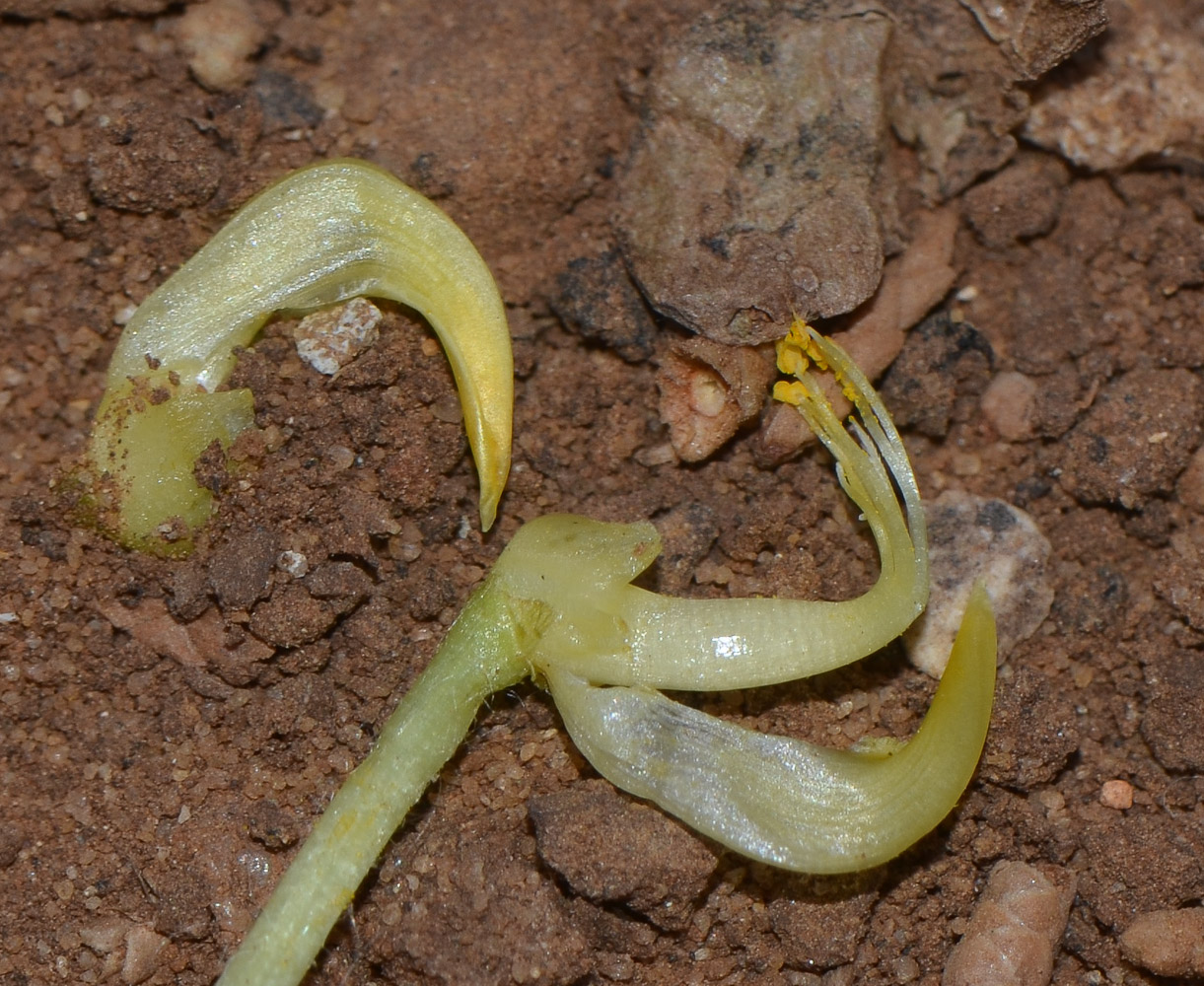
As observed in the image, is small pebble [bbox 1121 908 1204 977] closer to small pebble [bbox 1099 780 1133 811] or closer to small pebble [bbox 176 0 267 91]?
small pebble [bbox 1099 780 1133 811]

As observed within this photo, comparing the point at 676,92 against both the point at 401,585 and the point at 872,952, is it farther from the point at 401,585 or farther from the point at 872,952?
the point at 872,952

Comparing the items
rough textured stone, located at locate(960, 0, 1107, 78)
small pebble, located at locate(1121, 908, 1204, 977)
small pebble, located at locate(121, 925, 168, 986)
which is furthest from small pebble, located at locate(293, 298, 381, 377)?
small pebble, located at locate(1121, 908, 1204, 977)

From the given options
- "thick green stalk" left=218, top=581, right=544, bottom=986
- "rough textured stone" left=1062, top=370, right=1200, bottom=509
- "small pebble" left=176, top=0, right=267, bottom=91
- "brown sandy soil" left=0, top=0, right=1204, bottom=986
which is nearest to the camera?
"thick green stalk" left=218, top=581, right=544, bottom=986

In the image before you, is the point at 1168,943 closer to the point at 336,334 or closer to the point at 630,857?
the point at 630,857

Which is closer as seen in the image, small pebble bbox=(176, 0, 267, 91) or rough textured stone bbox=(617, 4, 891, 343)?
rough textured stone bbox=(617, 4, 891, 343)

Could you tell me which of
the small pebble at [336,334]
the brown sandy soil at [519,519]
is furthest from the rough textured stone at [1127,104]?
the small pebble at [336,334]

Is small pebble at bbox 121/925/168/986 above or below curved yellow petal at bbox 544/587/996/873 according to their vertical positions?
below

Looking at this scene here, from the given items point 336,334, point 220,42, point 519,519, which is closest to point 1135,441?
point 519,519

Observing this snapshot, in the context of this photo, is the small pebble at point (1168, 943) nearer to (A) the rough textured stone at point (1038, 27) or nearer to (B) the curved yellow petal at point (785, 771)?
(B) the curved yellow petal at point (785, 771)

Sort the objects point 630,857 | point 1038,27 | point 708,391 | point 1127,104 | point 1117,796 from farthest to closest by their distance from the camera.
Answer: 1. point 1127,104
2. point 1038,27
3. point 708,391
4. point 1117,796
5. point 630,857
